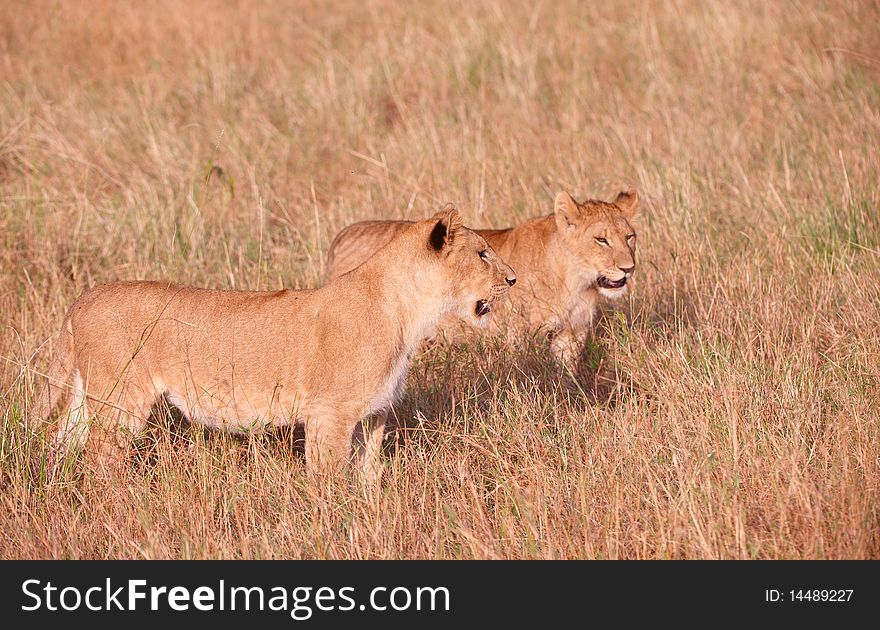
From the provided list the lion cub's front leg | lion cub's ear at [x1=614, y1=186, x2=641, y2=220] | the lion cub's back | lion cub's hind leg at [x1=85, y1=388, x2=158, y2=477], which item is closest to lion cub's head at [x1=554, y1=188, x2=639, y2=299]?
lion cub's ear at [x1=614, y1=186, x2=641, y2=220]

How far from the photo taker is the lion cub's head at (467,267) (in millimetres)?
5023

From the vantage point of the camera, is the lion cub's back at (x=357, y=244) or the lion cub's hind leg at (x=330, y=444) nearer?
the lion cub's hind leg at (x=330, y=444)

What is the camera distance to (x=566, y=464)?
4891mm

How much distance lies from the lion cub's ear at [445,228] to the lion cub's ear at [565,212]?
173cm

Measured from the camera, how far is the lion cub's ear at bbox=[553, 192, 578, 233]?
667 centimetres

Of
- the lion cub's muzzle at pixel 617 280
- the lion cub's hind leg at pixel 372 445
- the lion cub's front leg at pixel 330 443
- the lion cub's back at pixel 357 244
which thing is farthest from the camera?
the lion cub's back at pixel 357 244

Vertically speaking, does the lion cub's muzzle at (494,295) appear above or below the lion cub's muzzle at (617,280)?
below

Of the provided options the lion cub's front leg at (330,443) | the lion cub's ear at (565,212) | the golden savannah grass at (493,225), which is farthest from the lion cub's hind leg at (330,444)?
the lion cub's ear at (565,212)

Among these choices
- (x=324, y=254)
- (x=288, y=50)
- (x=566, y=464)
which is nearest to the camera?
(x=566, y=464)

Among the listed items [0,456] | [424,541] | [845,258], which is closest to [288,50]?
[845,258]

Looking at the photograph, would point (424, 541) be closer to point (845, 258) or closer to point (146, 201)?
point (845, 258)

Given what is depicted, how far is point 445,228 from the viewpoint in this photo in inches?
197

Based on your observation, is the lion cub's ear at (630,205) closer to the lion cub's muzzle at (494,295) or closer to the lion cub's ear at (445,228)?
the lion cub's muzzle at (494,295)

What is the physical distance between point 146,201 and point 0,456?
374 cm
